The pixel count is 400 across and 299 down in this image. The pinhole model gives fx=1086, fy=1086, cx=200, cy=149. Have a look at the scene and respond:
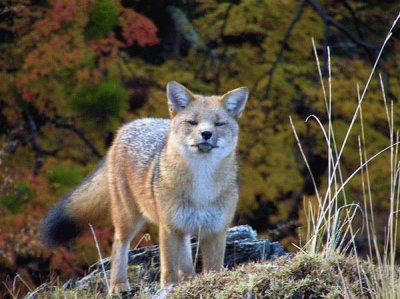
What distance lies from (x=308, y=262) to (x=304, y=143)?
26.5ft

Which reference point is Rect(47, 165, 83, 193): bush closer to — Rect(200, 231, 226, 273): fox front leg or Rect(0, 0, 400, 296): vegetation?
Rect(0, 0, 400, 296): vegetation

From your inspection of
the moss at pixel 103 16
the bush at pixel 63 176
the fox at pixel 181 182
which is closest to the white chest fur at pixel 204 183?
the fox at pixel 181 182

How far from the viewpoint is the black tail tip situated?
8117 mm

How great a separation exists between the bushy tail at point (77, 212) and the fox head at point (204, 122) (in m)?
1.32

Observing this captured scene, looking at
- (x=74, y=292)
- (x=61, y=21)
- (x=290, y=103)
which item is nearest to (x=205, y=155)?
(x=74, y=292)

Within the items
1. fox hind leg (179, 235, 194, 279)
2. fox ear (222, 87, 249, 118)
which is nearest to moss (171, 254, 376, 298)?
fox hind leg (179, 235, 194, 279)

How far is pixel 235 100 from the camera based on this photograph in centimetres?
726

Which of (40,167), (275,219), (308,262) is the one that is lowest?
(275,219)

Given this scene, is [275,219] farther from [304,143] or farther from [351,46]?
[351,46]

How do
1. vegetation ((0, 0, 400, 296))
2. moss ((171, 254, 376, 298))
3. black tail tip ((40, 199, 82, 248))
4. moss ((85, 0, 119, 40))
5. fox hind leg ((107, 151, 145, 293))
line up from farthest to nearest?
vegetation ((0, 0, 400, 296))
moss ((85, 0, 119, 40))
black tail tip ((40, 199, 82, 248))
fox hind leg ((107, 151, 145, 293))
moss ((171, 254, 376, 298))

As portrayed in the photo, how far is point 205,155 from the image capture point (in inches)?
271

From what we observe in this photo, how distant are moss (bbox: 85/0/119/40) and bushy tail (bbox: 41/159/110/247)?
10.0ft

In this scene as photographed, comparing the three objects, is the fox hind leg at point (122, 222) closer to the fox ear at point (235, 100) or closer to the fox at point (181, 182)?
the fox at point (181, 182)

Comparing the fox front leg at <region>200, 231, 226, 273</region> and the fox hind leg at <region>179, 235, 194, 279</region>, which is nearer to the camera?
the fox front leg at <region>200, 231, 226, 273</region>
